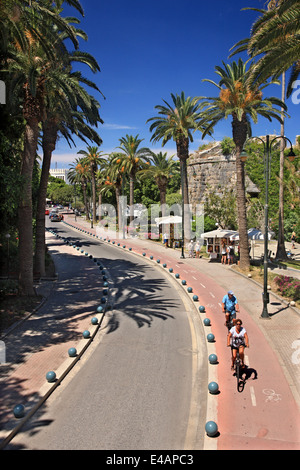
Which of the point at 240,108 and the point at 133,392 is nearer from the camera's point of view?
the point at 133,392

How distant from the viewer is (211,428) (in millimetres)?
7617

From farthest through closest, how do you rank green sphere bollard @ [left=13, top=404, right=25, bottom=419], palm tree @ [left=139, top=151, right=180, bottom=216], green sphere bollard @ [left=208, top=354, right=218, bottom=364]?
palm tree @ [left=139, top=151, right=180, bottom=216] → green sphere bollard @ [left=208, top=354, right=218, bottom=364] → green sphere bollard @ [left=13, top=404, right=25, bottom=419]

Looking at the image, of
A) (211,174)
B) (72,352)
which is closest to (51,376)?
(72,352)

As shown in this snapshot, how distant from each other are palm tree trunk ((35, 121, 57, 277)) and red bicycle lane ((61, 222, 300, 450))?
1284 cm

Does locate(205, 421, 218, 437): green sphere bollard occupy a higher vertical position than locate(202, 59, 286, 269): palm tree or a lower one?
lower

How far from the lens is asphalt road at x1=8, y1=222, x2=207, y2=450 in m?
7.72

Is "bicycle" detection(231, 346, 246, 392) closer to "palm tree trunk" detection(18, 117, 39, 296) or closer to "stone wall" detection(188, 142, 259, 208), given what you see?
"palm tree trunk" detection(18, 117, 39, 296)

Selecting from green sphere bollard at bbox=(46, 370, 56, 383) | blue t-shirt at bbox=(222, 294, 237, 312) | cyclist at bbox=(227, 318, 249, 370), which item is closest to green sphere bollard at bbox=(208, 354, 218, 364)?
cyclist at bbox=(227, 318, 249, 370)

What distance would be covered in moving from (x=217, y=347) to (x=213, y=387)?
3224 mm

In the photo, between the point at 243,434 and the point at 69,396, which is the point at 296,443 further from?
the point at 69,396

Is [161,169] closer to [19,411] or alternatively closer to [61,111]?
[61,111]

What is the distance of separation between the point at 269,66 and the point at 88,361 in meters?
12.6

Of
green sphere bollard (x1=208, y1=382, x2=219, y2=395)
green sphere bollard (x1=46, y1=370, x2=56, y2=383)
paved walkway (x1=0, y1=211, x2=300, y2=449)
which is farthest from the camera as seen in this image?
green sphere bollard (x1=46, y1=370, x2=56, y2=383)

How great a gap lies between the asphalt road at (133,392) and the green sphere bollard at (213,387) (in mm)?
263
